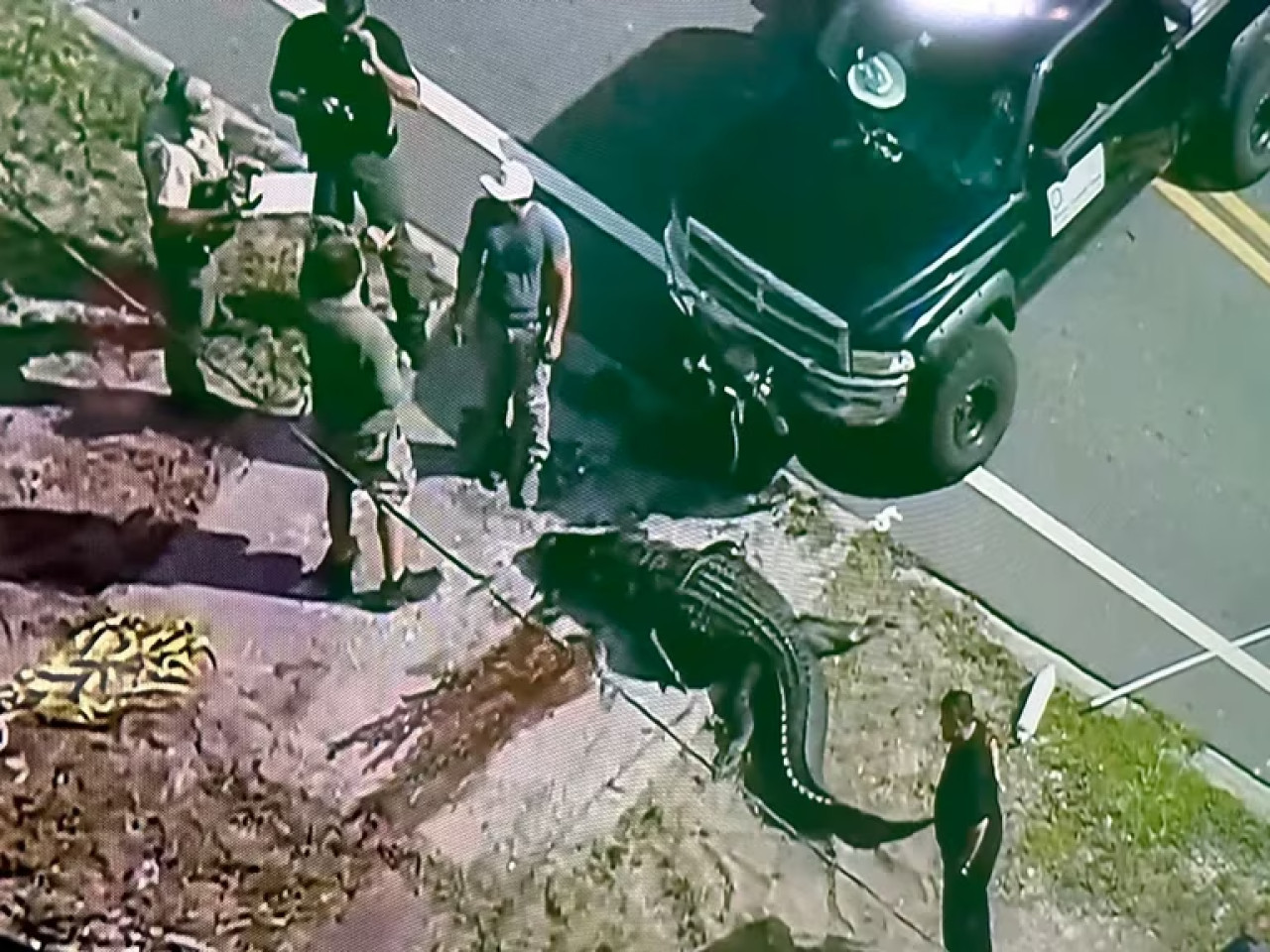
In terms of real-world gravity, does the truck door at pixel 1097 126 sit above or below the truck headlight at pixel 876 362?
above

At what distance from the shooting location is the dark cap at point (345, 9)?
1468 millimetres

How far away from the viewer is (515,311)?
1.50m

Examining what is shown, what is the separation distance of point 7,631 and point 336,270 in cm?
38

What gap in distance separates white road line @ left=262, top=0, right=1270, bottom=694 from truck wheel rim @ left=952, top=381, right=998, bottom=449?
3cm

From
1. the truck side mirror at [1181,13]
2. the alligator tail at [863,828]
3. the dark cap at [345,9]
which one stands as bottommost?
the alligator tail at [863,828]

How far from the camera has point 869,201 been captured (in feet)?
A: 5.02

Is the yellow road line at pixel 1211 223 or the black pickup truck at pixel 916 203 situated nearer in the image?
the black pickup truck at pixel 916 203

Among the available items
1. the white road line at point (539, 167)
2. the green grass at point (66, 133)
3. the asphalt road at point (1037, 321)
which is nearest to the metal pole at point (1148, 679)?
the asphalt road at point (1037, 321)

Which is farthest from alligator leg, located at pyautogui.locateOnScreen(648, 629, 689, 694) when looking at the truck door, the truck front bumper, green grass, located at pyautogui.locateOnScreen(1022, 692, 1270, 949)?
the truck door

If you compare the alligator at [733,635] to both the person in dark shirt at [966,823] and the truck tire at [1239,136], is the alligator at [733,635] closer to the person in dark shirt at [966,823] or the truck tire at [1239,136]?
the person in dark shirt at [966,823]

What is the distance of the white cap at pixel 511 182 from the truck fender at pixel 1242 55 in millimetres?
616

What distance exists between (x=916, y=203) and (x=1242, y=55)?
340mm

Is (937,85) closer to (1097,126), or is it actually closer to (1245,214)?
(1097,126)

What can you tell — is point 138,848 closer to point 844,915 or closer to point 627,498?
point 627,498
